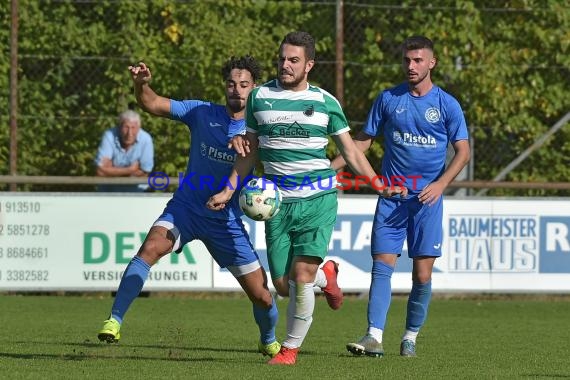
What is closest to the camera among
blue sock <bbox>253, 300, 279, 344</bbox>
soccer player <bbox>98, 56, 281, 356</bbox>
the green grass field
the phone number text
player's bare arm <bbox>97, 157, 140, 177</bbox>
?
the green grass field

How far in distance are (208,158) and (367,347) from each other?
5.17ft

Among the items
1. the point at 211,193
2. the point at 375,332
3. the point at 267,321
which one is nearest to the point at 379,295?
the point at 375,332

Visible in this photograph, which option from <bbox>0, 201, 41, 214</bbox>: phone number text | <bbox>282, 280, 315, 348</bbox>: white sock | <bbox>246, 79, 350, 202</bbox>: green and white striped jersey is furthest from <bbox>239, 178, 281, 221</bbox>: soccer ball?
<bbox>0, 201, 41, 214</bbox>: phone number text

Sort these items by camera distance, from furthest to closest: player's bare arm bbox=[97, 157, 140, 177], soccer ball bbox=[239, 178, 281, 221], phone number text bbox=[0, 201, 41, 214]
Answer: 1. player's bare arm bbox=[97, 157, 140, 177]
2. phone number text bbox=[0, 201, 41, 214]
3. soccer ball bbox=[239, 178, 281, 221]

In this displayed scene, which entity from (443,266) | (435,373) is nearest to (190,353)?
(435,373)

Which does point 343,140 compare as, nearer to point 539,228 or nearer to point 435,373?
point 435,373

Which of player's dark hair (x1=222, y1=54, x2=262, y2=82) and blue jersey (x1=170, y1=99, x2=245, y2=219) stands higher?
player's dark hair (x1=222, y1=54, x2=262, y2=82)

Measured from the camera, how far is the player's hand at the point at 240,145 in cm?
776

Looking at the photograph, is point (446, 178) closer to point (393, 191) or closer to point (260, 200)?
point (393, 191)

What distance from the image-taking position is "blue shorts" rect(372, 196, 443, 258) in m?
8.75

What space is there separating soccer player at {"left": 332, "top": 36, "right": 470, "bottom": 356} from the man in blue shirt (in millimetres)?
5868

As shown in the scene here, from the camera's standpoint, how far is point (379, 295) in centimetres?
867

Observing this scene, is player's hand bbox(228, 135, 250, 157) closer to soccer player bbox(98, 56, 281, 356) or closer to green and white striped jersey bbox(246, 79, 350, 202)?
green and white striped jersey bbox(246, 79, 350, 202)

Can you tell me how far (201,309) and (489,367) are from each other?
538 cm
